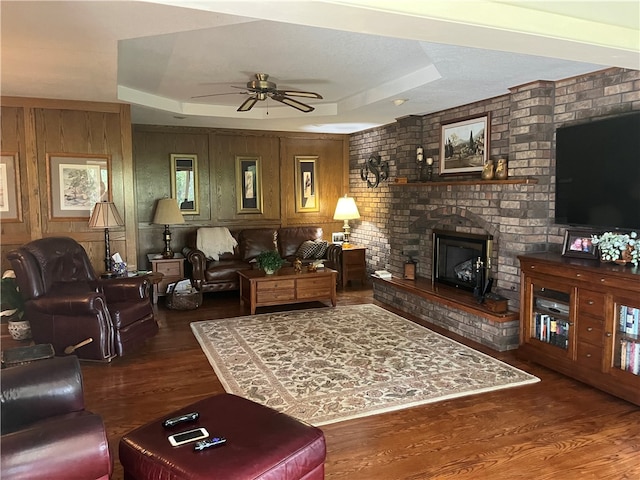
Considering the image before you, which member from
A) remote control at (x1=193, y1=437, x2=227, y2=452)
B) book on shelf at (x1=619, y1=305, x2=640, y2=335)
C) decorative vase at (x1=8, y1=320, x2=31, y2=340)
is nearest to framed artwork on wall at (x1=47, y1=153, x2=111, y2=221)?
decorative vase at (x1=8, y1=320, x2=31, y2=340)

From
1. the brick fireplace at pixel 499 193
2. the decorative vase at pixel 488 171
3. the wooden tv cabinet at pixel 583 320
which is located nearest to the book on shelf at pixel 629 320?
the wooden tv cabinet at pixel 583 320

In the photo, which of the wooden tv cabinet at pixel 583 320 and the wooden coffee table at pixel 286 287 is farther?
the wooden coffee table at pixel 286 287

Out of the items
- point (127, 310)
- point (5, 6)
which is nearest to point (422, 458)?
point (127, 310)

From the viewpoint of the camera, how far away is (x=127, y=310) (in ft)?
13.7

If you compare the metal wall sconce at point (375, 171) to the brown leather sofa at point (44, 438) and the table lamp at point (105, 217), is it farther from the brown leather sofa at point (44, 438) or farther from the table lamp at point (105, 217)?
the brown leather sofa at point (44, 438)

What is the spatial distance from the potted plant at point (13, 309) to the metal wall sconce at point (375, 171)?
4723 millimetres

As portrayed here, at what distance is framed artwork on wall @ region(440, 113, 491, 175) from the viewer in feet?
16.3

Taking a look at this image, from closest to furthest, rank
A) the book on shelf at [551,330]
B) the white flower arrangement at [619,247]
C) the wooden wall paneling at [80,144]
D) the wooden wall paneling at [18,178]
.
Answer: the white flower arrangement at [619,247] < the book on shelf at [551,330] < the wooden wall paneling at [18,178] < the wooden wall paneling at [80,144]

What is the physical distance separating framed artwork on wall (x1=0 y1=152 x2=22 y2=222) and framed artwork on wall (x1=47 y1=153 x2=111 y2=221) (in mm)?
299

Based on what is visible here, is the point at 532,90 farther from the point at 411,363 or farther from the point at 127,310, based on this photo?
the point at 127,310

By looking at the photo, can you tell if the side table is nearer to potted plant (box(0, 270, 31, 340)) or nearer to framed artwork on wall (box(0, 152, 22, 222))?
framed artwork on wall (box(0, 152, 22, 222))

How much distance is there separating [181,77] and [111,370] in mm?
2837

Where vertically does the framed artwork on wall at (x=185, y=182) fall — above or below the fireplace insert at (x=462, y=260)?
above

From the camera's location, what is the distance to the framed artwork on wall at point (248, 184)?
7.45m
